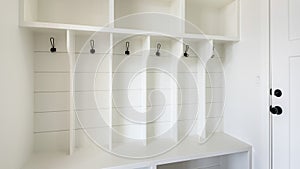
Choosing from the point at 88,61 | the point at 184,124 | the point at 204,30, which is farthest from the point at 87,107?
the point at 204,30

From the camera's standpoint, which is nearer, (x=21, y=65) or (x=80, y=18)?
(x=21, y=65)

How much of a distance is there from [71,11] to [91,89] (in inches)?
23.3

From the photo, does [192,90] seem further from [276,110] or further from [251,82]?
[276,110]

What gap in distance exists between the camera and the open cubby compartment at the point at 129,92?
5.30 ft

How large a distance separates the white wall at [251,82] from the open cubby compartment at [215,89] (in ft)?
0.29

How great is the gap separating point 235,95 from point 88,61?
4.14ft

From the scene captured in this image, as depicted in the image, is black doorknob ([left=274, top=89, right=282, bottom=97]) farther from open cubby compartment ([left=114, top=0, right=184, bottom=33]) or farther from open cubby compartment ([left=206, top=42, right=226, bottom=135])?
open cubby compartment ([left=114, top=0, right=184, bottom=33])

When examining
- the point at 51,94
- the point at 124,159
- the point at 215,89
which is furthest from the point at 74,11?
the point at 215,89

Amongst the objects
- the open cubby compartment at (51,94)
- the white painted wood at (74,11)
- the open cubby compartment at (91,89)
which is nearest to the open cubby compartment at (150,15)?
the white painted wood at (74,11)

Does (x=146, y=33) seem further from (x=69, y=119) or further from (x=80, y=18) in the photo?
(x=69, y=119)

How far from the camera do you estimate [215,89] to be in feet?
6.37

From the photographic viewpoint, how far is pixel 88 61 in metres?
1.54

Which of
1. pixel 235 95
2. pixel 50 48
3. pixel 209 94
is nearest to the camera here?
pixel 50 48

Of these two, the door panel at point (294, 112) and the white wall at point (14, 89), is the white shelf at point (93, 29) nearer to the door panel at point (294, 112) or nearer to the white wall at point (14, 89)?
the white wall at point (14, 89)
